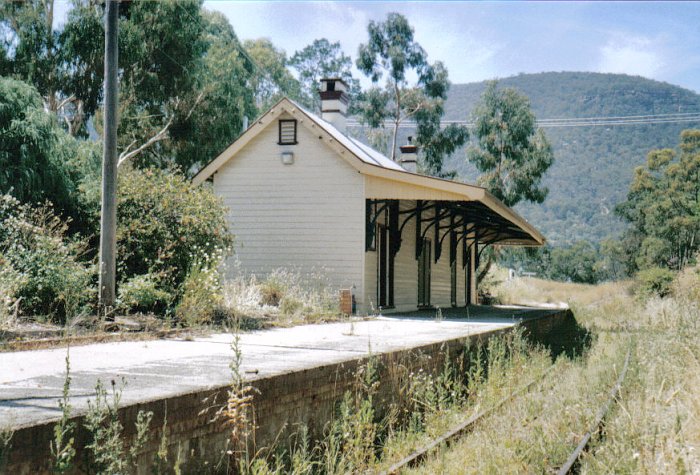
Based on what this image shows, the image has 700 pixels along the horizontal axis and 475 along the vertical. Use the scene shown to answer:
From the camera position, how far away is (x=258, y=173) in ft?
50.2

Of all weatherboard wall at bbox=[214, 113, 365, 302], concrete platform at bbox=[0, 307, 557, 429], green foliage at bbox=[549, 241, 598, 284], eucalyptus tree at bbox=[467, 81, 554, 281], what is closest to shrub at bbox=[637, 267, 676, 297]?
eucalyptus tree at bbox=[467, 81, 554, 281]

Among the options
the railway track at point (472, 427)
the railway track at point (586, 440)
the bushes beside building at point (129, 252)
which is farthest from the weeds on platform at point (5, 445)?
the bushes beside building at point (129, 252)

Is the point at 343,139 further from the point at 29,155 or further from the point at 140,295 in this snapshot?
the point at 140,295

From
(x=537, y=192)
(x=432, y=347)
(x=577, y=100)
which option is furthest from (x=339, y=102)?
(x=577, y=100)

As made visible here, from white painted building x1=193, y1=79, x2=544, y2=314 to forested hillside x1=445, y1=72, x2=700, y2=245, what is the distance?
8099 cm

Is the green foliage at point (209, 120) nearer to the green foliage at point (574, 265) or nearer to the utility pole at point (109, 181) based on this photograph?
the utility pole at point (109, 181)

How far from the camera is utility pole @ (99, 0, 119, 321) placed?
8.81m

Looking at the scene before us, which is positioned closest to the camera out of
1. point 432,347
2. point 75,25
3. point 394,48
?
point 432,347

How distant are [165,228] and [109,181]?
5.97 feet

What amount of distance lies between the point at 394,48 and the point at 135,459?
31785mm

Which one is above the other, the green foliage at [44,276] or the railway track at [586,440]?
the green foliage at [44,276]

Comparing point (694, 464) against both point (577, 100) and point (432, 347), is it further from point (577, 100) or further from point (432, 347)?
point (577, 100)

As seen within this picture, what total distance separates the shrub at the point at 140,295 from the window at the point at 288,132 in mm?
6268

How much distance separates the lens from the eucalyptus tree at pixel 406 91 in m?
33.3
